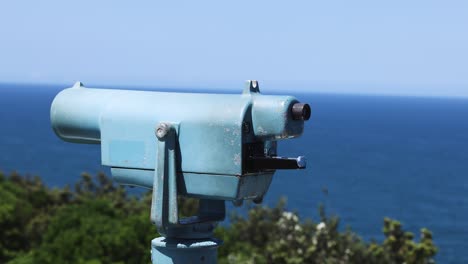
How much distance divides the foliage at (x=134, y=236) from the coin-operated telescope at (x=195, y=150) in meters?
10.5

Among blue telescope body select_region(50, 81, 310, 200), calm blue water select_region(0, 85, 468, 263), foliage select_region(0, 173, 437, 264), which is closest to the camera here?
blue telescope body select_region(50, 81, 310, 200)

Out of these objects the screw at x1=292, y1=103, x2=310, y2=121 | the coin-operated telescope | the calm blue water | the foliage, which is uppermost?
the screw at x1=292, y1=103, x2=310, y2=121

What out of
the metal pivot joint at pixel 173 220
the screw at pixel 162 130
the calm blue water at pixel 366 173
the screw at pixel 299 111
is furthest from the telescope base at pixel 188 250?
the calm blue water at pixel 366 173

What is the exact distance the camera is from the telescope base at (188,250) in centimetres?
391

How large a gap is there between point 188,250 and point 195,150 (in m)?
0.38

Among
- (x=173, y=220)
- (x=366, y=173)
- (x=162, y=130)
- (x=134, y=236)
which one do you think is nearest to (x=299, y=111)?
(x=162, y=130)

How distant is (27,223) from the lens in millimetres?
21734

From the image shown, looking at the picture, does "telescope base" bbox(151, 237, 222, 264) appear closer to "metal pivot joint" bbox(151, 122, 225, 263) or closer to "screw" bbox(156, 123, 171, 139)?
"metal pivot joint" bbox(151, 122, 225, 263)

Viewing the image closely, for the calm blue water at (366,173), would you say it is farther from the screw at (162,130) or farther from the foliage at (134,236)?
the screw at (162,130)

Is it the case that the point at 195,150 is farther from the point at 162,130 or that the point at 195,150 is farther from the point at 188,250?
the point at 188,250

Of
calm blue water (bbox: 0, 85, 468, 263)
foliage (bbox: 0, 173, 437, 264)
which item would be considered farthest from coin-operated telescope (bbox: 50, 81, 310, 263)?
calm blue water (bbox: 0, 85, 468, 263)

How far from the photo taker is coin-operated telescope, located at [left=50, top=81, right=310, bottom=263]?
12.6 feet

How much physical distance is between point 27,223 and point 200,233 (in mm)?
18329

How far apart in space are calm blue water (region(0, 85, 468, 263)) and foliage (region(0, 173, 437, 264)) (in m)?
6.62
